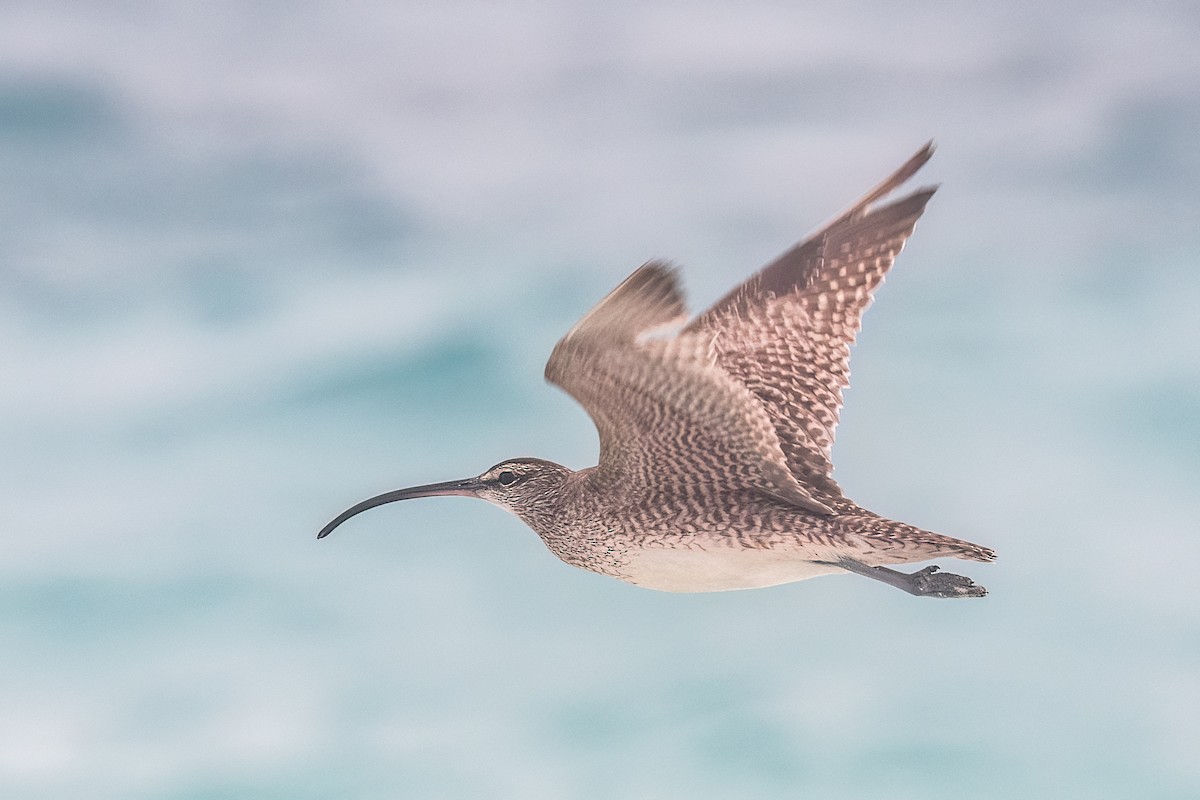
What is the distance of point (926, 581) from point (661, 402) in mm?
3113

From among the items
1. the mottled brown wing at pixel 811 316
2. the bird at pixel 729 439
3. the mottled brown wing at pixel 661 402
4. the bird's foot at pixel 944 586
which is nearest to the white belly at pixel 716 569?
the bird at pixel 729 439

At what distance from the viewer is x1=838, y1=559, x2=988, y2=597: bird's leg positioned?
1262 cm

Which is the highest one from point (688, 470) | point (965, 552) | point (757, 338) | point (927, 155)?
point (927, 155)

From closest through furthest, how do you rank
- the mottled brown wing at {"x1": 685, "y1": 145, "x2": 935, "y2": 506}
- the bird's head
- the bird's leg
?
the bird's leg < the mottled brown wing at {"x1": 685, "y1": 145, "x2": 935, "y2": 506} < the bird's head

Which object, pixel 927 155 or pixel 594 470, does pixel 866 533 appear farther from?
pixel 927 155

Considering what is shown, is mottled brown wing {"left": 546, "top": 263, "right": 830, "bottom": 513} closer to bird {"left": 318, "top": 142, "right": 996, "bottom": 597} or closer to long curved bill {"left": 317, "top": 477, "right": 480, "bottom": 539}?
bird {"left": 318, "top": 142, "right": 996, "bottom": 597}

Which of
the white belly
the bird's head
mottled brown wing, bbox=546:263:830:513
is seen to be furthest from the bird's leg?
the bird's head

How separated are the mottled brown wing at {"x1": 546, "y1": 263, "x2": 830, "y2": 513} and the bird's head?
1.36 meters

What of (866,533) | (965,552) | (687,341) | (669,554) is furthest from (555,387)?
(965,552)

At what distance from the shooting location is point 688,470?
12.1 meters

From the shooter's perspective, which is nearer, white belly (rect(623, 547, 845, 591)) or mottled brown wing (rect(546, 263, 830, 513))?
mottled brown wing (rect(546, 263, 830, 513))

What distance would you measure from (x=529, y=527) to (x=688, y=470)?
245cm

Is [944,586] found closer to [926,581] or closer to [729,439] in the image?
[926,581]

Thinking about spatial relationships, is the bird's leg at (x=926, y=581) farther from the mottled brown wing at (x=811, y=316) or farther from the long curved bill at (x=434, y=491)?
the long curved bill at (x=434, y=491)
